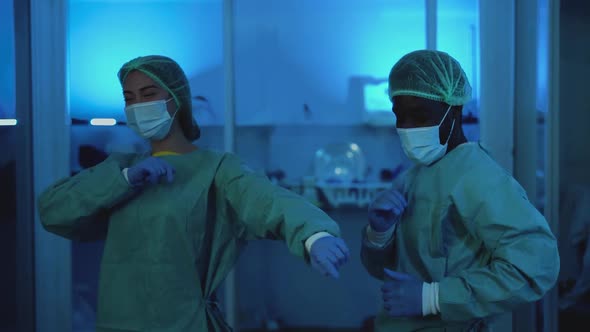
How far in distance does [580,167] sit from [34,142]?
2073 mm

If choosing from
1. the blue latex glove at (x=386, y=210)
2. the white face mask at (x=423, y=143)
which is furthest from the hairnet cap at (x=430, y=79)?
the blue latex glove at (x=386, y=210)

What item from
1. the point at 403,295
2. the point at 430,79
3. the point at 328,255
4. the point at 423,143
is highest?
the point at 430,79

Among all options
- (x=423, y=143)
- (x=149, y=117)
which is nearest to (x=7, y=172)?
(x=149, y=117)

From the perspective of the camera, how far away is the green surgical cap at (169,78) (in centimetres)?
164

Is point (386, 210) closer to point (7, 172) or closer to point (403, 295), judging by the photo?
point (403, 295)

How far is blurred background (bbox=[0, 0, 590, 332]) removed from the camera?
7.55ft

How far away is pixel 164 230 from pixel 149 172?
17 centimetres

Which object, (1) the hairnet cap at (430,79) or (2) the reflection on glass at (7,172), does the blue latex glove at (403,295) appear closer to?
(1) the hairnet cap at (430,79)

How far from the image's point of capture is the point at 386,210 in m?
1.44

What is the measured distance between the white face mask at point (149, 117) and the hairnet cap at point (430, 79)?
1.96ft

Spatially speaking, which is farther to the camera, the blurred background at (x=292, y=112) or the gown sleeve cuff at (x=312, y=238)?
the blurred background at (x=292, y=112)

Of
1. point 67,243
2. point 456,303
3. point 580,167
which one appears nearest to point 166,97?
point 456,303

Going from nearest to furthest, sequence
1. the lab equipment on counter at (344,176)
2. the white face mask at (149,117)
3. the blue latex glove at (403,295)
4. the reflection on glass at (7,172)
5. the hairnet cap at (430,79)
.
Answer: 1. the blue latex glove at (403,295)
2. the hairnet cap at (430,79)
3. the white face mask at (149,117)
4. the reflection on glass at (7,172)
5. the lab equipment on counter at (344,176)

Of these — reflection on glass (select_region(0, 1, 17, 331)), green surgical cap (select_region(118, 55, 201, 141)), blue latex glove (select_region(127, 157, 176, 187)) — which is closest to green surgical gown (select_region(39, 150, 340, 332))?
blue latex glove (select_region(127, 157, 176, 187))
